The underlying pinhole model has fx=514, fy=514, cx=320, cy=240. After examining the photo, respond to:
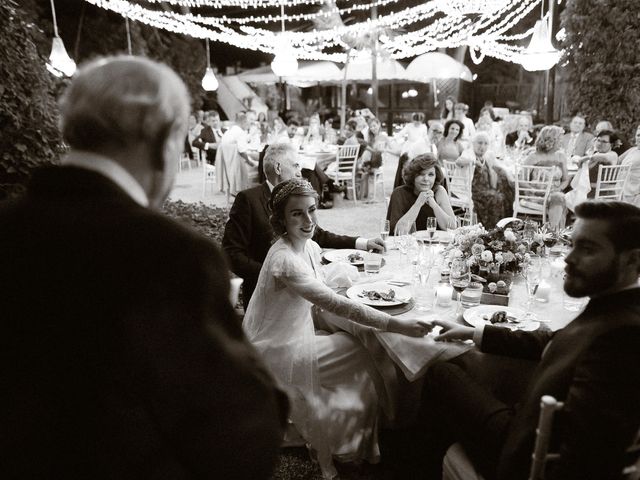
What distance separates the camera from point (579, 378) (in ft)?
4.02

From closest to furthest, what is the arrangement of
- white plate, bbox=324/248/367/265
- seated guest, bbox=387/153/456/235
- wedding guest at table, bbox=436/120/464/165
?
white plate, bbox=324/248/367/265 → seated guest, bbox=387/153/456/235 → wedding guest at table, bbox=436/120/464/165

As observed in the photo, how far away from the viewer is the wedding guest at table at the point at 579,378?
1.19m

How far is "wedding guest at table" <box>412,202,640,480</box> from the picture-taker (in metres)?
1.19

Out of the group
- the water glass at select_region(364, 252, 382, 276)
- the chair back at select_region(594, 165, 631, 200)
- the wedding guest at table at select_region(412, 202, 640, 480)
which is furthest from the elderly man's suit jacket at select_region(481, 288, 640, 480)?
the chair back at select_region(594, 165, 631, 200)

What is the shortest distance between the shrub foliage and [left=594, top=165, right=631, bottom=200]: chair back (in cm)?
309

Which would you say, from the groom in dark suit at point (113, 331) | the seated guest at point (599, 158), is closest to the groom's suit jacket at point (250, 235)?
the groom in dark suit at point (113, 331)

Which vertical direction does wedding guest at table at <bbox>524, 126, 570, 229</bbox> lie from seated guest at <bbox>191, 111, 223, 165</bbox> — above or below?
below

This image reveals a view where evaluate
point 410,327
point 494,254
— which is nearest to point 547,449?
point 410,327

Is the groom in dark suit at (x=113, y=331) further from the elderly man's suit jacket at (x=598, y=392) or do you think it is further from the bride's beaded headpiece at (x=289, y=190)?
the bride's beaded headpiece at (x=289, y=190)

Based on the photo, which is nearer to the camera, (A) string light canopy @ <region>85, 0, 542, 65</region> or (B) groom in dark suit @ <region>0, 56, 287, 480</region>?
(B) groom in dark suit @ <region>0, 56, 287, 480</region>

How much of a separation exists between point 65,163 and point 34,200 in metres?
0.08

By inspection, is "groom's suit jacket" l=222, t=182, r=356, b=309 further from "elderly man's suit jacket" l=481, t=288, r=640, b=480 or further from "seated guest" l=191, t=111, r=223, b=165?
"seated guest" l=191, t=111, r=223, b=165

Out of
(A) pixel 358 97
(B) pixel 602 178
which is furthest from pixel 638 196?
(A) pixel 358 97

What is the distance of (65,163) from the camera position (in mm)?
871
